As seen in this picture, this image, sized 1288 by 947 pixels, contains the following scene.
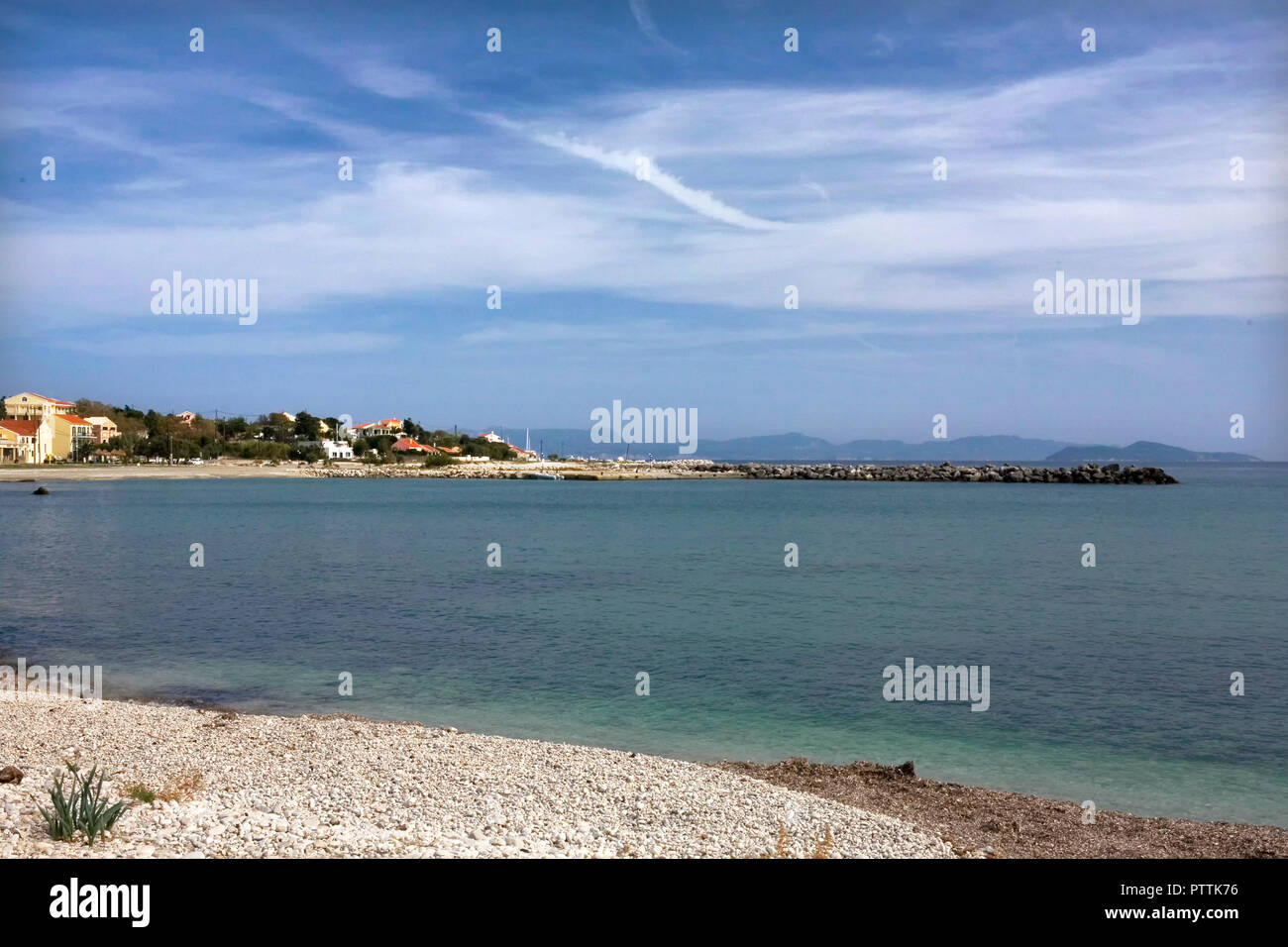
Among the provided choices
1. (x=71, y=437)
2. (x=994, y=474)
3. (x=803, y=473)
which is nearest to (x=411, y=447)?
(x=71, y=437)

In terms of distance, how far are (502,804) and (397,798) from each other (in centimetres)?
101

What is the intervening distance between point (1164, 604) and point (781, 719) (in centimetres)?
1770

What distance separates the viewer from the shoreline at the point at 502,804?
7.54 metres

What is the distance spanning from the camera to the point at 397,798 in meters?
9.13

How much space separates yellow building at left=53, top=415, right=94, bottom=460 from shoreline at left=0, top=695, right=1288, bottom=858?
140354 millimetres

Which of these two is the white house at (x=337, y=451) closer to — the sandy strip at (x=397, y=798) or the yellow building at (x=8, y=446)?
the yellow building at (x=8, y=446)

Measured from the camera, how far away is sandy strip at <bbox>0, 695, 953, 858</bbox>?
7371mm

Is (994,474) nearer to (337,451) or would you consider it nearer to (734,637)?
(337,451)

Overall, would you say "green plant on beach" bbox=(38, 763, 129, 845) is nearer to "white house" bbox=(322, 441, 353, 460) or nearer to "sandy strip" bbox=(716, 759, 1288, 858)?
"sandy strip" bbox=(716, 759, 1288, 858)

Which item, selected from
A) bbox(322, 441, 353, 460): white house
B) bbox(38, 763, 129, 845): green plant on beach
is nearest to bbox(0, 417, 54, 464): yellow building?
bbox(322, 441, 353, 460): white house
